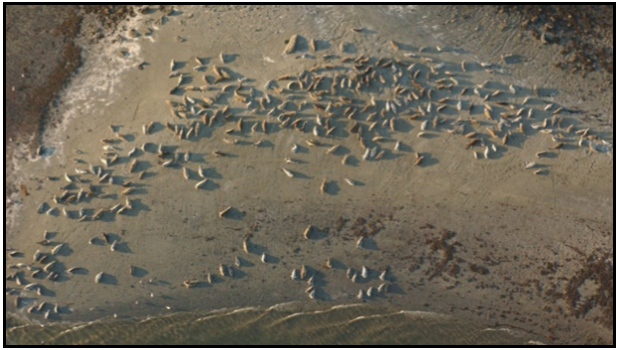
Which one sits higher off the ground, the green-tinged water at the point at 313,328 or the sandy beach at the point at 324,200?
the sandy beach at the point at 324,200

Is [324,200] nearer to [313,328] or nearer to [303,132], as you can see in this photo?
[303,132]

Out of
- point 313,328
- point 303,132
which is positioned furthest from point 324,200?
point 313,328

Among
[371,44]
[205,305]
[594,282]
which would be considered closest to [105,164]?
[205,305]

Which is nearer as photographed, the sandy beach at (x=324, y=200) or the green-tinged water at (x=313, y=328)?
the sandy beach at (x=324, y=200)

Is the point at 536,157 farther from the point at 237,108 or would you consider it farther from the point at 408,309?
the point at 237,108

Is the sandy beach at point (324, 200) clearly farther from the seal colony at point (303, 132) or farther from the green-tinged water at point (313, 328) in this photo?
the green-tinged water at point (313, 328)

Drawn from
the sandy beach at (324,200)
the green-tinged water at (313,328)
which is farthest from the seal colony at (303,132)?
the green-tinged water at (313,328)
